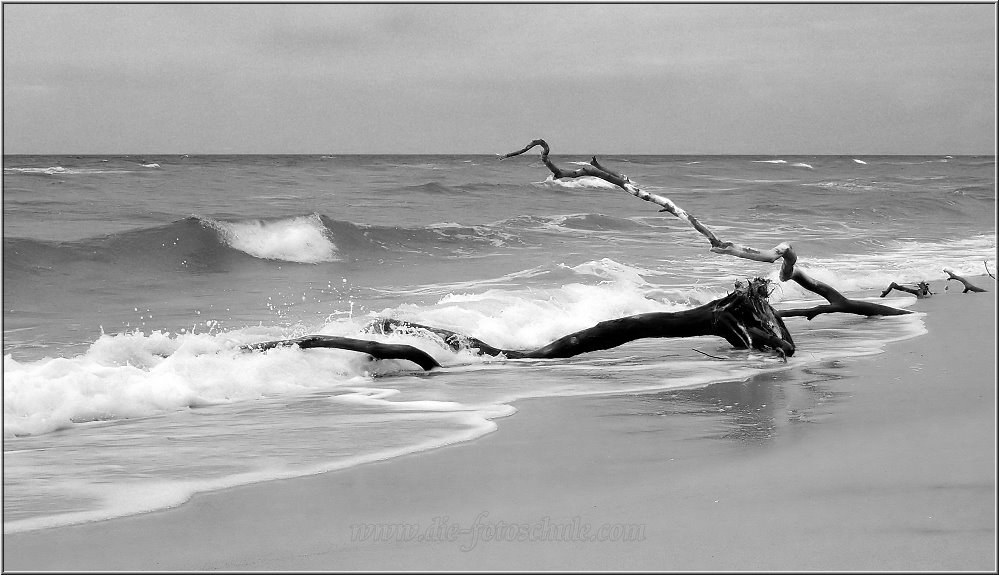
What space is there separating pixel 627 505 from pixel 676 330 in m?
3.47

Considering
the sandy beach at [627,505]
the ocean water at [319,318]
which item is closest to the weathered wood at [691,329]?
the ocean water at [319,318]

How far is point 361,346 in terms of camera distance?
6.69 meters

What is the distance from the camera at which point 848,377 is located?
6441 millimetres

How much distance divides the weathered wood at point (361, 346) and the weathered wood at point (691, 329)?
51 cm

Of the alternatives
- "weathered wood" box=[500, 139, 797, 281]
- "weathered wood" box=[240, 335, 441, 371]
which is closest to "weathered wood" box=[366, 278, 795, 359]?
"weathered wood" box=[500, 139, 797, 281]

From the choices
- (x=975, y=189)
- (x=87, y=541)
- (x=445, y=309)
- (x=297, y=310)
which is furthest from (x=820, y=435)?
(x=975, y=189)

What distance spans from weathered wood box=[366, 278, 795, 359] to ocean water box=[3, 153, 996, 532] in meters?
0.13

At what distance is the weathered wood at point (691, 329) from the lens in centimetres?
712

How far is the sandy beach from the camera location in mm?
3299

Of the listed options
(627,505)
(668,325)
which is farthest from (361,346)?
(627,505)

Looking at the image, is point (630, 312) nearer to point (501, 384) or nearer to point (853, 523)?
point (501, 384)

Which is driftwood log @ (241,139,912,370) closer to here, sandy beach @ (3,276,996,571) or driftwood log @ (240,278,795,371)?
driftwood log @ (240,278,795,371)

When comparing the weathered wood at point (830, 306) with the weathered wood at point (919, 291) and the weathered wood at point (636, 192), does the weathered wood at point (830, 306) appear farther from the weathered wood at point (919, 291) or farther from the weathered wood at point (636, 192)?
the weathered wood at point (919, 291)

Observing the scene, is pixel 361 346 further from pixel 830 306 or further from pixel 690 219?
pixel 830 306
